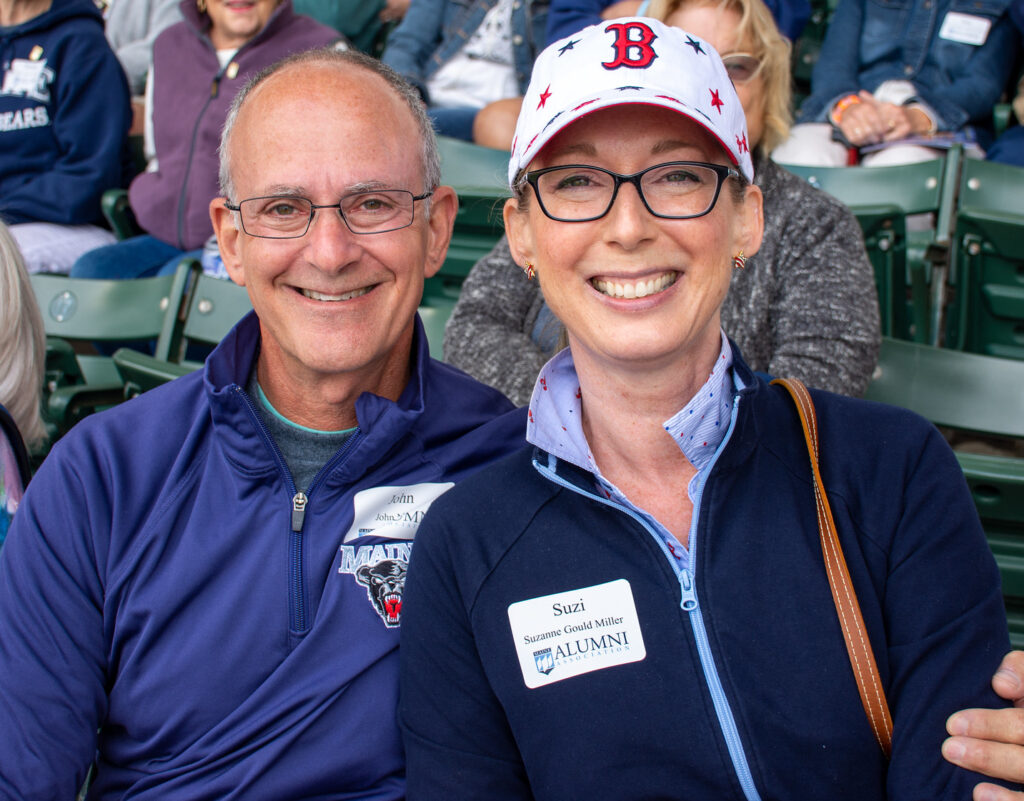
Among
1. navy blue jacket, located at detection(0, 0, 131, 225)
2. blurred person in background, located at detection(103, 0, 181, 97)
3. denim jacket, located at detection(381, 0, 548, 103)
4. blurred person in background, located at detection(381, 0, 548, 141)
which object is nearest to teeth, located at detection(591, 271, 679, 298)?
blurred person in background, located at detection(381, 0, 548, 141)

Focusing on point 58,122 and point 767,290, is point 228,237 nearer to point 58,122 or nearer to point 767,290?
point 767,290

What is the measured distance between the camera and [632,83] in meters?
1.27

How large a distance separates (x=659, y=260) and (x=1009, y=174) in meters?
2.74

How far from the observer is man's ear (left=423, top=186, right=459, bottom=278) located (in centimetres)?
171

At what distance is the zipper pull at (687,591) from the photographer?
4.12 ft

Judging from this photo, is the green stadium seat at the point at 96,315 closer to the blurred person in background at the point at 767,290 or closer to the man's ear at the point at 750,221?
the blurred person in background at the point at 767,290

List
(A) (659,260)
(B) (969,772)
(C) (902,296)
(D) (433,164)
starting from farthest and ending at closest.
→ (C) (902,296), (D) (433,164), (A) (659,260), (B) (969,772)

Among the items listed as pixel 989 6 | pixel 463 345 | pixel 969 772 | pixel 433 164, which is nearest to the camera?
pixel 969 772

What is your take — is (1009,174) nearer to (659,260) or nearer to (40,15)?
(659,260)

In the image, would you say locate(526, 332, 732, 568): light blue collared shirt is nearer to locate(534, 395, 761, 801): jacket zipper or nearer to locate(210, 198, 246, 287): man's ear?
locate(534, 395, 761, 801): jacket zipper

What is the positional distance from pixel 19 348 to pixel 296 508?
3.17ft

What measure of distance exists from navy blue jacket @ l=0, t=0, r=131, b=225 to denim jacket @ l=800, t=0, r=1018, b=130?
330cm

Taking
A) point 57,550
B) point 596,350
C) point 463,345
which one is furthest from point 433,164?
point 57,550

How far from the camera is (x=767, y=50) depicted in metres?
2.42
